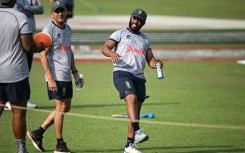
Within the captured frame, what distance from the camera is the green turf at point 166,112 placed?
12008 mm

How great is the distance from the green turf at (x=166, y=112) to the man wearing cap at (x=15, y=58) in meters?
0.88

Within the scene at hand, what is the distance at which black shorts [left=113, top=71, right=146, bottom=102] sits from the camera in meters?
11.2

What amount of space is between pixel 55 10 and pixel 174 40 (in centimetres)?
2219

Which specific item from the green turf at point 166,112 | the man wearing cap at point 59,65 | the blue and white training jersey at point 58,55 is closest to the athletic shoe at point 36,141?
the green turf at point 166,112

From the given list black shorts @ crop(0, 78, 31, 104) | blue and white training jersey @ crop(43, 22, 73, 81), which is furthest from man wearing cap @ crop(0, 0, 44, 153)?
A: blue and white training jersey @ crop(43, 22, 73, 81)

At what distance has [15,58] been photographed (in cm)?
1008

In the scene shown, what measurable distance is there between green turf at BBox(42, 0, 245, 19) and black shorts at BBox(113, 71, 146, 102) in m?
38.4

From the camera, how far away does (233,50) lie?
93.0ft

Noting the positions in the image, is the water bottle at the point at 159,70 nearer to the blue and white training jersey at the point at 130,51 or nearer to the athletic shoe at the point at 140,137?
the blue and white training jersey at the point at 130,51

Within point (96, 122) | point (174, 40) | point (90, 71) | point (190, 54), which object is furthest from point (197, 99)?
point (174, 40)

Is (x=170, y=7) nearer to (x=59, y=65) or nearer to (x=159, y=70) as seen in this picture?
(x=159, y=70)

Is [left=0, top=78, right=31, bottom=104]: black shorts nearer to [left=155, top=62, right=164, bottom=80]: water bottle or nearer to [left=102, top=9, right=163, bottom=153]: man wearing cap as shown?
[left=102, top=9, right=163, bottom=153]: man wearing cap

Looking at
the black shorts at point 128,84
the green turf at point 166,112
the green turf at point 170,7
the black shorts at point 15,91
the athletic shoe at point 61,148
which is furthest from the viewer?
the green turf at point 170,7

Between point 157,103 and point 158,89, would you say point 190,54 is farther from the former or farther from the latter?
point 157,103
